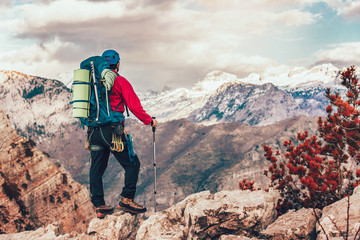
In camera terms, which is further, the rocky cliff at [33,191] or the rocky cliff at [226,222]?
the rocky cliff at [33,191]

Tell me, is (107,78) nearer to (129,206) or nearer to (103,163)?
(103,163)

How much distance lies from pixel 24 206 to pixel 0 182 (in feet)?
29.2

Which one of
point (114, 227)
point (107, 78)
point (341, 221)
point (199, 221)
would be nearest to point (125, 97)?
point (107, 78)

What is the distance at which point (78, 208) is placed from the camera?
78312mm

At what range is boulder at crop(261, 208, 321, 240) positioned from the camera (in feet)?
28.1

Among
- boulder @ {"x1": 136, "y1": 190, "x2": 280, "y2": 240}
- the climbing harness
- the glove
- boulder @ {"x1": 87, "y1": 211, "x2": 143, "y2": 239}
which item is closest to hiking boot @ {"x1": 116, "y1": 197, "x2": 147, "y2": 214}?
boulder @ {"x1": 87, "y1": 211, "x2": 143, "y2": 239}

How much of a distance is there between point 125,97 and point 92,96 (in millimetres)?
878

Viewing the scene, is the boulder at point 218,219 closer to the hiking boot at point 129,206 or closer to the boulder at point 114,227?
the boulder at point 114,227

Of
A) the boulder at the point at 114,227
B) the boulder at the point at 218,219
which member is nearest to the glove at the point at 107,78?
the boulder at the point at 114,227

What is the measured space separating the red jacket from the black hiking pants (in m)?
0.73

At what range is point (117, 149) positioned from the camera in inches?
337

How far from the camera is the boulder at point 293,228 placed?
8.58 metres

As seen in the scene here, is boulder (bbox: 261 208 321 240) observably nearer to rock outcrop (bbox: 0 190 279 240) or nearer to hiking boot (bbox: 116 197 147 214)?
rock outcrop (bbox: 0 190 279 240)

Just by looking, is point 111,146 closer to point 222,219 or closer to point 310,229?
point 222,219
